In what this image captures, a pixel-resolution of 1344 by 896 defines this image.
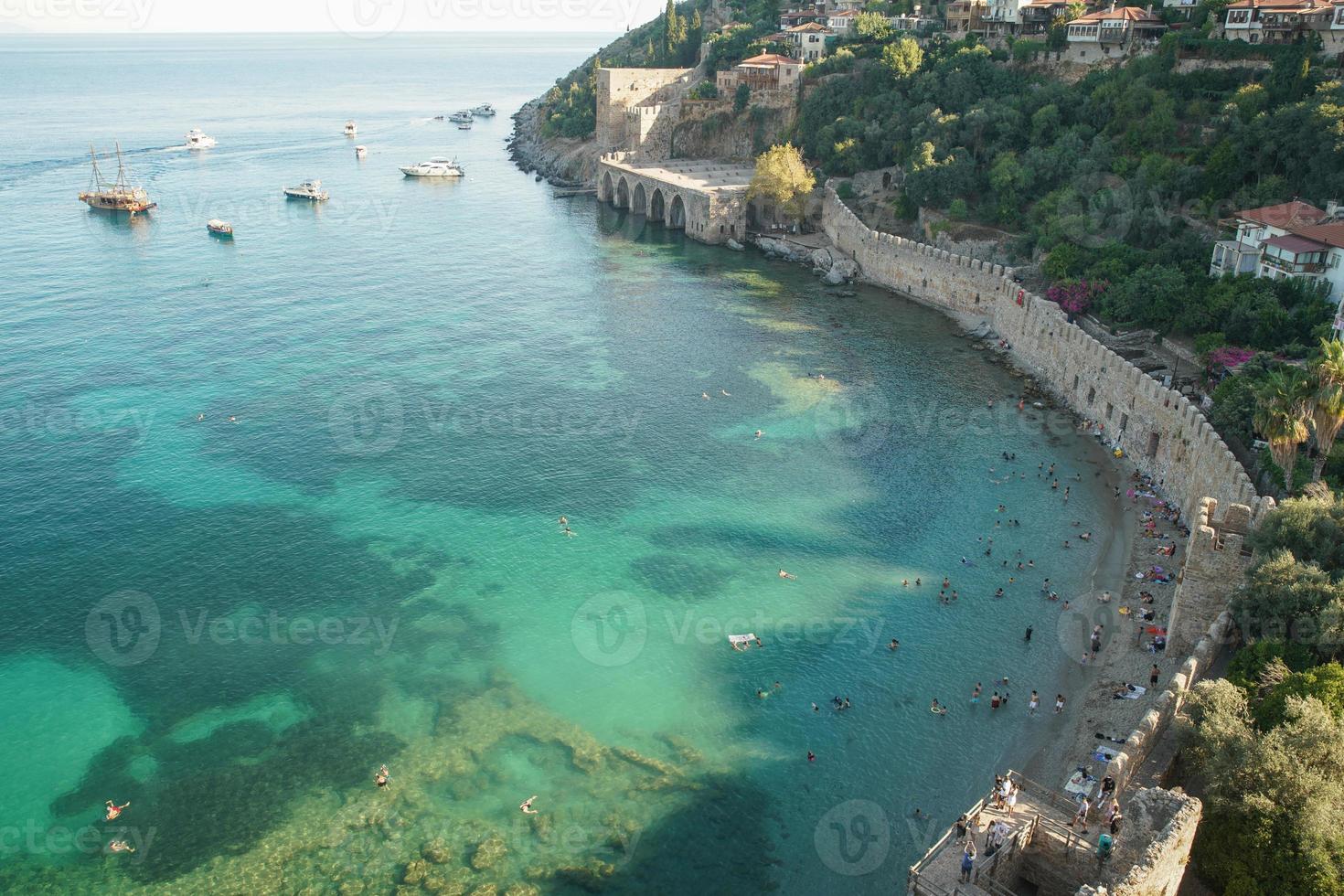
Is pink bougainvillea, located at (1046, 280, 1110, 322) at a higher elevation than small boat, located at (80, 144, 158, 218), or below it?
below

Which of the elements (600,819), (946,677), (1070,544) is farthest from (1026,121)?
(600,819)

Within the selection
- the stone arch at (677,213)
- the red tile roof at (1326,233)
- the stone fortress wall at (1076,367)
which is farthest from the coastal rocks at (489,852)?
the stone arch at (677,213)

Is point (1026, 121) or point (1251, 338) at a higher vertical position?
point (1026, 121)

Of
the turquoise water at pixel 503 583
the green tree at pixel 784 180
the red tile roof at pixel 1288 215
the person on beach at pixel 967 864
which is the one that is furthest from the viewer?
the green tree at pixel 784 180

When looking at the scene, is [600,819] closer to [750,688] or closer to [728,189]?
[750,688]

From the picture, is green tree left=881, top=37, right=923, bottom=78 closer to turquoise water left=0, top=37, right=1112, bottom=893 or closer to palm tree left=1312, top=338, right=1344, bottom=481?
turquoise water left=0, top=37, right=1112, bottom=893

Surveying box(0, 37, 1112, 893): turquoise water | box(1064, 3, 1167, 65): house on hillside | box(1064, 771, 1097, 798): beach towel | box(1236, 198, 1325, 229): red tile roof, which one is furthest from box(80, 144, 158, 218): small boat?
box(1064, 771, 1097, 798): beach towel

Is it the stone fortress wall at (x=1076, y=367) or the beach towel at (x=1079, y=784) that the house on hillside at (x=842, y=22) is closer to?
the stone fortress wall at (x=1076, y=367)
